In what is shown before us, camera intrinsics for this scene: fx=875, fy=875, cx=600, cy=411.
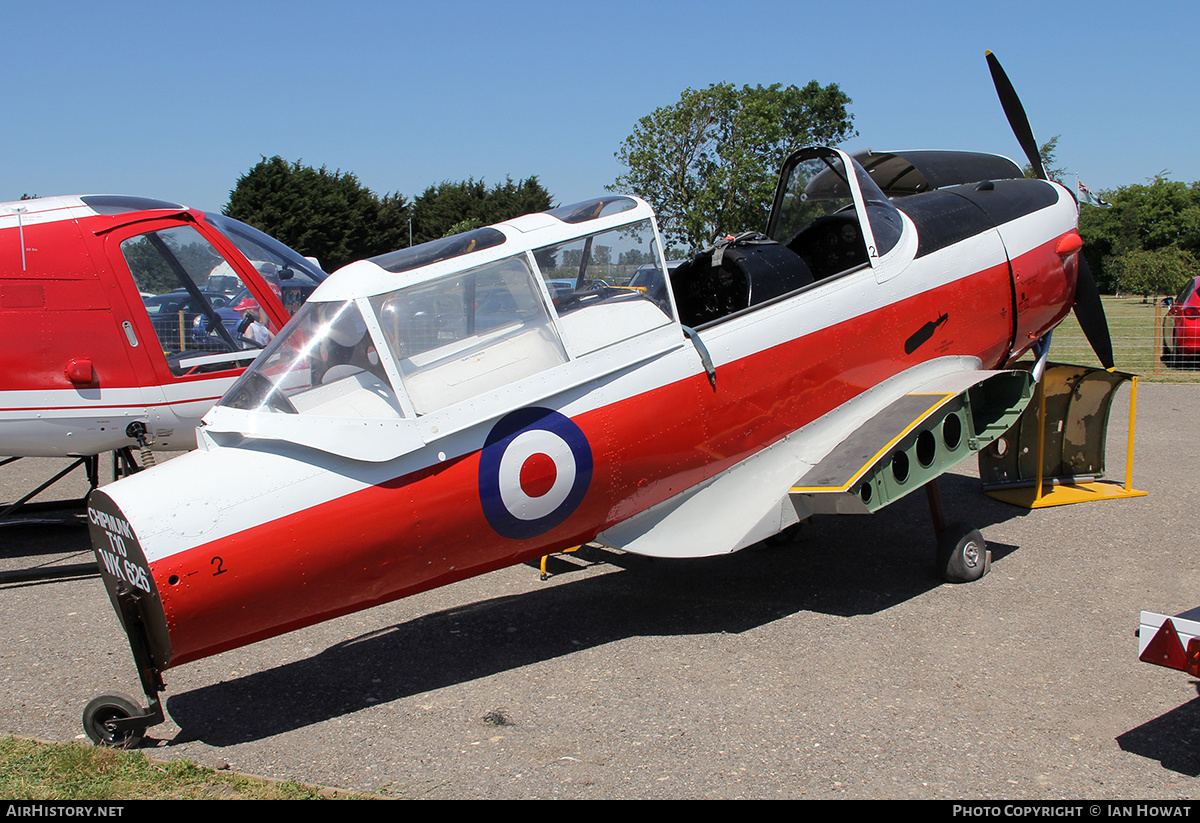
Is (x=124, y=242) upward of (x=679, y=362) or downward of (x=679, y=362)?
upward

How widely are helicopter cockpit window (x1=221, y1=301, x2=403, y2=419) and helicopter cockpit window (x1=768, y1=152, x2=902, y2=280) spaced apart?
3.55 metres

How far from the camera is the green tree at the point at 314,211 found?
165ft

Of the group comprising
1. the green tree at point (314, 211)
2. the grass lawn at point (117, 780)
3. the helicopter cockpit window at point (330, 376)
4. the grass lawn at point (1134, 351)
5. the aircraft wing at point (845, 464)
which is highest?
the green tree at point (314, 211)

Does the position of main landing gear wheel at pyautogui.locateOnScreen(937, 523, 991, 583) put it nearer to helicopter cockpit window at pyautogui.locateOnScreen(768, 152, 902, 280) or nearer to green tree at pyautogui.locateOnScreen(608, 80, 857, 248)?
helicopter cockpit window at pyautogui.locateOnScreen(768, 152, 902, 280)

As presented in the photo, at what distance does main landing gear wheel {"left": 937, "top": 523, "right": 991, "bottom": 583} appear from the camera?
247 inches

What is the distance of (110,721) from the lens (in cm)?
418

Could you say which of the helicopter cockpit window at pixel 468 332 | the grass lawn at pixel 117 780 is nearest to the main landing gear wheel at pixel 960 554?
the helicopter cockpit window at pixel 468 332

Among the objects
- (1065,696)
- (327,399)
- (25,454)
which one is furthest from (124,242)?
(1065,696)

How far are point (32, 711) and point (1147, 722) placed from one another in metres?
5.72

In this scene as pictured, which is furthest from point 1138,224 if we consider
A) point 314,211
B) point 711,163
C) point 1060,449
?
point 1060,449

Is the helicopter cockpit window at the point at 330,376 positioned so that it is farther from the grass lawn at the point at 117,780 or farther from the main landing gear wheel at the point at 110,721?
the grass lawn at the point at 117,780

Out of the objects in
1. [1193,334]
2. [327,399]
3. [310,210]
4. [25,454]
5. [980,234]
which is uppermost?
[310,210]

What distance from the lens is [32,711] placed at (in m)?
4.68

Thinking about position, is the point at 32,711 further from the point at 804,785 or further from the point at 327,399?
the point at 804,785
